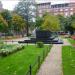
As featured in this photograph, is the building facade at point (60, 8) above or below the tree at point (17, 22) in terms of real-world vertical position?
above

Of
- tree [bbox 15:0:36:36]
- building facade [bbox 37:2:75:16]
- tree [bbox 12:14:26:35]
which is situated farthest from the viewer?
building facade [bbox 37:2:75:16]

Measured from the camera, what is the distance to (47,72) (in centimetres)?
1508

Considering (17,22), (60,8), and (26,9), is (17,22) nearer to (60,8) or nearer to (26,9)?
(26,9)

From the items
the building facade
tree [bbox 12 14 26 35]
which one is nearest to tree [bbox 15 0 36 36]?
tree [bbox 12 14 26 35]

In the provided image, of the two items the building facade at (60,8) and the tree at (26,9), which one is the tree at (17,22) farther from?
the building facade at (60,8)

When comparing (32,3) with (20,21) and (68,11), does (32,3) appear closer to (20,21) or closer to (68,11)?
(20,21)

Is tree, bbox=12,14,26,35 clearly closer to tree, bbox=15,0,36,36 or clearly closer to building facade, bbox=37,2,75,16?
tree, bbox=15,0,36,36

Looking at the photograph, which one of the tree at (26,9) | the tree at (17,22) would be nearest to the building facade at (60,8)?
the tree at (26,9)

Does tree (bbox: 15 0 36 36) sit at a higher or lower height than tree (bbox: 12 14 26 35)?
higher

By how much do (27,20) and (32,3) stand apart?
5286mm

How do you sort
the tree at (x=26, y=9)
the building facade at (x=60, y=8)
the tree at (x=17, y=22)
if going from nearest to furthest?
the tree at (x=17, y=22) → the tree at (x=26, y=9) → the building facade at (x=60, y=8)

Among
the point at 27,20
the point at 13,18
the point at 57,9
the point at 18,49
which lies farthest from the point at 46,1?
the point at 18,49

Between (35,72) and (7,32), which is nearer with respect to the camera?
(35,72)

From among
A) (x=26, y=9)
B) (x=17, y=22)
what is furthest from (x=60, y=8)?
(x=17, y=22)
